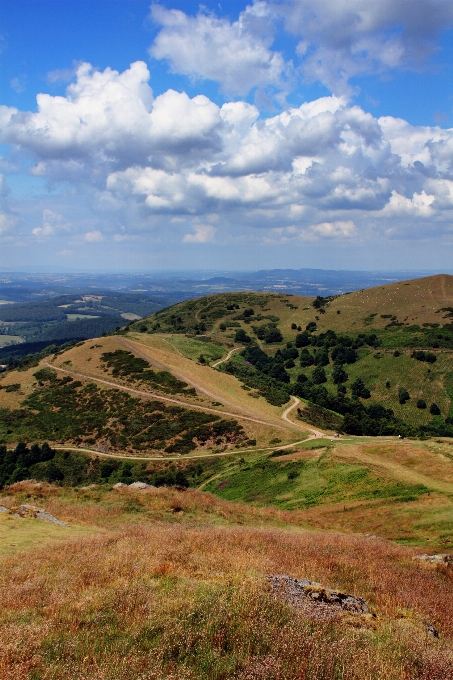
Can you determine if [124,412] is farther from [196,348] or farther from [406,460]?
[196,348]

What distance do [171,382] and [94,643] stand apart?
7014cm

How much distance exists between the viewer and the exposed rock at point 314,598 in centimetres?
822

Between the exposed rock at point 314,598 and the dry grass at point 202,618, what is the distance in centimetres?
36

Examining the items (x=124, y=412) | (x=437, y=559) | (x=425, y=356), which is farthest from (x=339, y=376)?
(x=437, y=559)

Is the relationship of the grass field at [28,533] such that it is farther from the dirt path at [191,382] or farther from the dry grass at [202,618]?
the dirt path at [191,382]

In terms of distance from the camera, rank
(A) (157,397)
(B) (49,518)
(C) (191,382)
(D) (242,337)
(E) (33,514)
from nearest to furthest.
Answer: (B) (49,518) → (E) (33,514) → (A) (157,397) → (C) (191,382) → (D) (242,337)

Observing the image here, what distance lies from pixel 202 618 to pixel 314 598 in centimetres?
314

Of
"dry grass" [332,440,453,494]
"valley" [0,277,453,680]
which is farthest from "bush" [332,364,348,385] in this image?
"dry grass" [332,440,453,494]

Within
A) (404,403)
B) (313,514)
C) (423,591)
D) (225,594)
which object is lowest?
(404,403)

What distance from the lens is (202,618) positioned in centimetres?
727

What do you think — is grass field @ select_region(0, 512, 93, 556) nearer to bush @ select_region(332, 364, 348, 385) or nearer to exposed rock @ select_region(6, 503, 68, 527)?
exposed rock @ select_region(6, 503, 68, 527)

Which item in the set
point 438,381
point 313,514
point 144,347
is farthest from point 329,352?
point 313,514

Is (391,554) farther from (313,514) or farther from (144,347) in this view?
(144,347)

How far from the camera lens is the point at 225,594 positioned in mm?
8172
